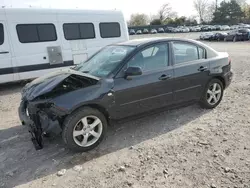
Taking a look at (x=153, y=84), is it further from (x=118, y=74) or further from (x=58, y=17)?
(x=58, y=17)

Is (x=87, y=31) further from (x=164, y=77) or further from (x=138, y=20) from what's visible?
(x=138, y=20)

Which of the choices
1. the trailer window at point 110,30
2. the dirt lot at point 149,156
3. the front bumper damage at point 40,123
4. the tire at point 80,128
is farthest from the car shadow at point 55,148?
the trailer window at point 110,30

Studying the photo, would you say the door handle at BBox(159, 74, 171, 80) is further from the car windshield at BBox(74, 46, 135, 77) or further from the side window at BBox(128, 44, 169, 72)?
the car windshield at BBox(74, 46, 135, 77)

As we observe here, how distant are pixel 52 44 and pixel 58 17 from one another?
3.06ft

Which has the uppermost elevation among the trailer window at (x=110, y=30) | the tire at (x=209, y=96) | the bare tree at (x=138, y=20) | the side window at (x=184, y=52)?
the bare tree at (x=138, y=20)

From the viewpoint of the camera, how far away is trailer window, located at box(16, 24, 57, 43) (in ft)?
24.2

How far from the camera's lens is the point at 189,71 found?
14.8ft

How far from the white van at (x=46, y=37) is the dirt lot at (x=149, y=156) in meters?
3.13

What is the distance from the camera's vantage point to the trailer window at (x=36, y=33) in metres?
7.37

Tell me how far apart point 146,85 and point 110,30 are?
5.66 metres

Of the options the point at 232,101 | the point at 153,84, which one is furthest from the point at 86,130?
the point at 232,101

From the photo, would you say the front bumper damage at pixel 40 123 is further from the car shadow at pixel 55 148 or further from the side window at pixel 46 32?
the side window at pixel 46 32

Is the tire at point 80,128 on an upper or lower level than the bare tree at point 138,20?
lower

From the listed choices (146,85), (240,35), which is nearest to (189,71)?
(146,85)
